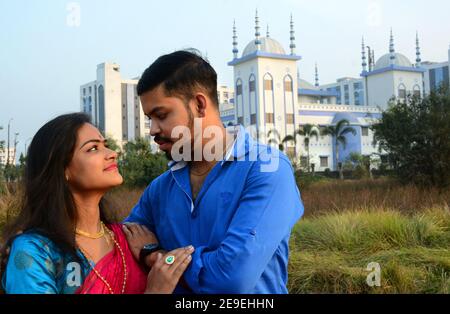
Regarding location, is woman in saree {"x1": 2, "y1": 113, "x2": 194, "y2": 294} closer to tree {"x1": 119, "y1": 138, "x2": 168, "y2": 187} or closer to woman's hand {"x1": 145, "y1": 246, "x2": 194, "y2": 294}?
woman's hand {"x1": 145, "y1": 246, "x2": 194, "y2": 294}

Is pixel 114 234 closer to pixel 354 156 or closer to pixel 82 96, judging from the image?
pixel 354 156

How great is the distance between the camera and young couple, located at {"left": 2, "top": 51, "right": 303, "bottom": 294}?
1.75 meters

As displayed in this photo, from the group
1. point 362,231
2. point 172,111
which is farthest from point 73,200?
point 362,231

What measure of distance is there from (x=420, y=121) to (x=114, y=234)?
1326 cm

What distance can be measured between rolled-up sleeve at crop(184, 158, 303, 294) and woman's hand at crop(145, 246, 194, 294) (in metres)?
0.03

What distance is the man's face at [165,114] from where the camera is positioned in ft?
6.34

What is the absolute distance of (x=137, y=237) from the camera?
2.10 metres

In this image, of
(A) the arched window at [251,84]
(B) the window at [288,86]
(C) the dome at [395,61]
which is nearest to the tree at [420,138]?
(A) the arched window at [251,84]

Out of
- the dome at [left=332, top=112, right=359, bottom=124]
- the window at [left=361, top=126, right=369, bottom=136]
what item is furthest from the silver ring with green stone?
the window at [left=361, top=126, right=369, bottom=136]

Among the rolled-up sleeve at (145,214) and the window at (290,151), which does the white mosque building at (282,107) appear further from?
the rolled-up sleeve at (145,214)

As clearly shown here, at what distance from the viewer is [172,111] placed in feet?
6.36

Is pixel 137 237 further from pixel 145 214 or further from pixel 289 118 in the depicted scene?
pixel 289 118

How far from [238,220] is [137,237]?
Result: 0.53 metres

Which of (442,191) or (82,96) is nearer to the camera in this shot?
(442,191)
